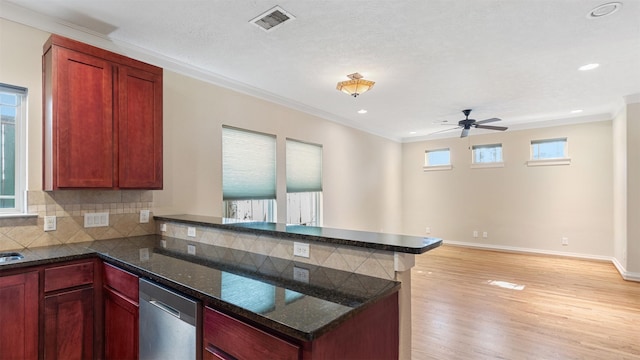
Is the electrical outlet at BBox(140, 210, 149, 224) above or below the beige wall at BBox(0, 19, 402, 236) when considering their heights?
below

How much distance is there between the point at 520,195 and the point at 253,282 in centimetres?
668

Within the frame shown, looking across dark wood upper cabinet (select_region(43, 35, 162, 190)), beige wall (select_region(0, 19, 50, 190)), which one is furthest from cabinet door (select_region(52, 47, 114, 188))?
beige wall (select_region(0, 19, 50, 190))

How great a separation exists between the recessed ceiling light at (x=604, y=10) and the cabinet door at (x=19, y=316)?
4.32 metres

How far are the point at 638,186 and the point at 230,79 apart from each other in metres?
5.89

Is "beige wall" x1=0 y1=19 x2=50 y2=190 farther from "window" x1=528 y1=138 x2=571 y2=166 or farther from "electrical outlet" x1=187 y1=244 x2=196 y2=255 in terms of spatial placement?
"window" x1=528 y1=138 x2=571 y2=166

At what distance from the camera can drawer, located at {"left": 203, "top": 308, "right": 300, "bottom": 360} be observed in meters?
1.09

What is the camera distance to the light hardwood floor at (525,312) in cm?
262

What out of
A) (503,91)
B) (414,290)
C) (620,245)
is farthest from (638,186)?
(414,290)

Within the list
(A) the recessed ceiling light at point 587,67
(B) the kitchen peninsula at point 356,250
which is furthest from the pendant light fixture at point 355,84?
(A) the recessed ceiling light at point 587,67

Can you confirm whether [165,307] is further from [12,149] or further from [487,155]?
[487,155]

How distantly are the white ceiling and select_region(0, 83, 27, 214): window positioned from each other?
607mm

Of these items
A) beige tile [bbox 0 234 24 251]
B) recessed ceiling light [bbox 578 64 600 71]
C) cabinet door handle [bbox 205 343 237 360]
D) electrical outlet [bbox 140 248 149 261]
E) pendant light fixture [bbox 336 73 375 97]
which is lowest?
cabinet door handle [bbox 205 343 237 360]

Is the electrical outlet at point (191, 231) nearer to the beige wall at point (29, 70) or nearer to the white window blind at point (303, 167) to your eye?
the beige wall at point (29, 70)

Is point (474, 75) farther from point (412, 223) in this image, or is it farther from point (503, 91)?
point (412, 223)
